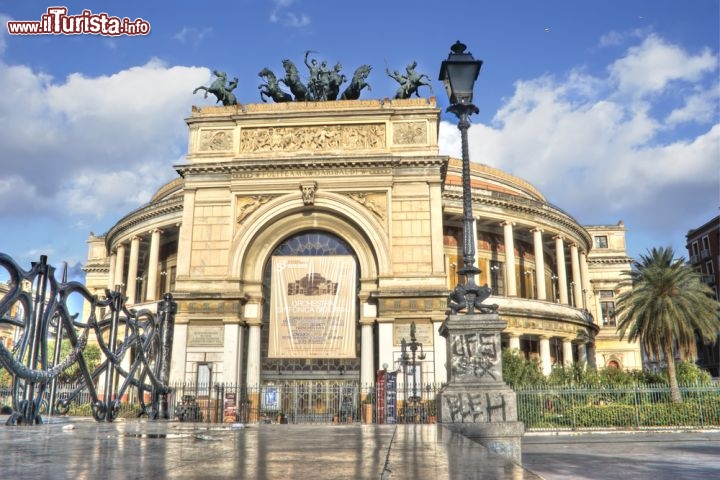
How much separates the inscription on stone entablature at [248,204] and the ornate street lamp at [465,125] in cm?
2030

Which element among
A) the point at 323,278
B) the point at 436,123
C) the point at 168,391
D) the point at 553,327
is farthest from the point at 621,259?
the point at 168,391

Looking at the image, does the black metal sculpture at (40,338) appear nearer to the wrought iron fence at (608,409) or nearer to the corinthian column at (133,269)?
the wrought iron fence at (608,409)

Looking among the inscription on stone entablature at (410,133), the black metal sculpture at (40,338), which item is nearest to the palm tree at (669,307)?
the inscription on stone entablature at (410,133)

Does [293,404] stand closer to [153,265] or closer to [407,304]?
[407,304]

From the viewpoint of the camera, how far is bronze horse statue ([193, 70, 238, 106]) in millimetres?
33188

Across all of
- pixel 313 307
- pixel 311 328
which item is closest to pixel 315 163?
pixel 313 307

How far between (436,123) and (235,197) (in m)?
11.1

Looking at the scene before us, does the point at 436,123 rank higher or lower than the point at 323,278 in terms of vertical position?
higher

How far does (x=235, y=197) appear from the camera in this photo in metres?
31.1

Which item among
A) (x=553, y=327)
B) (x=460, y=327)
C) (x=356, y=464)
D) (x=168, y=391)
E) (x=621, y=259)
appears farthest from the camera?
(x=621, y=259)

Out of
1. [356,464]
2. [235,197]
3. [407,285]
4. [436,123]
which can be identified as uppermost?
[436,123]

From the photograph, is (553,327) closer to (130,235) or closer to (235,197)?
(235,197)

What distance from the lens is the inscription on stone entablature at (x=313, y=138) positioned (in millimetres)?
31312

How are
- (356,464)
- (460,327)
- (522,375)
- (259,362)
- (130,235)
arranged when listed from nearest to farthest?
1. (356,464)
2. (460,327)
3. (522,375)
4. (259,362)
5. (130,235)
